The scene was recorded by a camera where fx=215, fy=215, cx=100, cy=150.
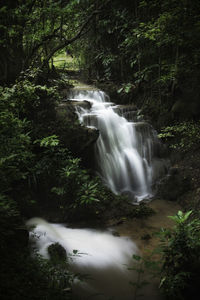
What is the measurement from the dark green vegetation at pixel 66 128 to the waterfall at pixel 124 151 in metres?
0.85

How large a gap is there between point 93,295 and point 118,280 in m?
0.62

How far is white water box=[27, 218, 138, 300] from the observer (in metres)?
3.45

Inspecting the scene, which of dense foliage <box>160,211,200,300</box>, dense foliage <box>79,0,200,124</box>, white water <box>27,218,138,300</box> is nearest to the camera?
dense foliage <box>160,211,200,300</box>

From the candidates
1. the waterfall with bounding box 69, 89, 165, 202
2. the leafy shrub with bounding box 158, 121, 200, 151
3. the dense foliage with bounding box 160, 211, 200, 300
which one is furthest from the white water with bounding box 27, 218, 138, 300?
the leafy shrub with bounding box 158, 121, 200, 151

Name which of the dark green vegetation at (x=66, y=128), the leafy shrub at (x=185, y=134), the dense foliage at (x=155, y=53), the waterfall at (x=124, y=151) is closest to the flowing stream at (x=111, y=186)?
the waterfall at (x=124, y=151)

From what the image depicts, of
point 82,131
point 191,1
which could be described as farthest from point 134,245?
point 191,1

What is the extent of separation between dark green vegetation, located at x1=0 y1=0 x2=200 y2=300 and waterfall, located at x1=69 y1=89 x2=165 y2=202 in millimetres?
849

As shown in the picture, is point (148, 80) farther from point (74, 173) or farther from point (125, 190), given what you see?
point (74, 173)

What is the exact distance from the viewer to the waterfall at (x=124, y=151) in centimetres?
772

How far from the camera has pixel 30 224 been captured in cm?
491

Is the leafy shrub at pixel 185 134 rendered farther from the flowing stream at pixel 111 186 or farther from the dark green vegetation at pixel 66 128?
the flowing stream at pixel 111 186

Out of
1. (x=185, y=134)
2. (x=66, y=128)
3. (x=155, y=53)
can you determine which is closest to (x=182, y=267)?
(x=185, y=134)

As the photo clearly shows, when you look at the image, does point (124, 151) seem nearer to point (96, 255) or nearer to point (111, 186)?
point (111, 186)

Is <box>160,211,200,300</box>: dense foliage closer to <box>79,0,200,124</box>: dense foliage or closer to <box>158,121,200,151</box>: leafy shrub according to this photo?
<box>158,121,200,151</box>: leafy shrub
